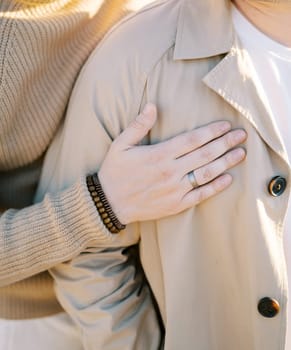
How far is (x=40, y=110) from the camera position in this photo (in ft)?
4.98

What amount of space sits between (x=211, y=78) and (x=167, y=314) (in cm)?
57

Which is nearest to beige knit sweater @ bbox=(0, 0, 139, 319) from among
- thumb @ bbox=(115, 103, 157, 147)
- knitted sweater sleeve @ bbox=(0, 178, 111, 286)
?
knitted sweater sleeve @ bbox=(0, 178, 111, 286)

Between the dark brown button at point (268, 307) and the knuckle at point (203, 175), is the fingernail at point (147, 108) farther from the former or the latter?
the dark brown button at point (268, 307)

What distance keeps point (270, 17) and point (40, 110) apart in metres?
0.59

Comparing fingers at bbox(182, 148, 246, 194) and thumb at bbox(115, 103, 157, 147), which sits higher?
thumb at bbox(115, 103, 157, 147)

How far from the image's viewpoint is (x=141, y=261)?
5.15 ft

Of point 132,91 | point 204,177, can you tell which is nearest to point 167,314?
point 204,177

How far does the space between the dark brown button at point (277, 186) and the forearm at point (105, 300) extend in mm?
401

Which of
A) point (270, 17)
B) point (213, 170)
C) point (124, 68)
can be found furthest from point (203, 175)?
point (270, 17)

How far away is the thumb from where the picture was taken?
54.3 inches

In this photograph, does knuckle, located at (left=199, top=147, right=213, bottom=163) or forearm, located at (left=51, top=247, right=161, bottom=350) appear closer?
knuckle, located at (left=199, top=147, right=213, bottom=163)

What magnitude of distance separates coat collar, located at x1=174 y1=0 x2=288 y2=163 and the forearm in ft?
1.51

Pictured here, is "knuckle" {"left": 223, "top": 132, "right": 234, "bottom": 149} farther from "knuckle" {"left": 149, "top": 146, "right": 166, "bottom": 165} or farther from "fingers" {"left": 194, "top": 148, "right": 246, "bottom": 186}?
"knuckle" {"left": 149, "top": 146, "right": 166, "bottom": 165}

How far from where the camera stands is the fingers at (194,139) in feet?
Answer: 4.57
